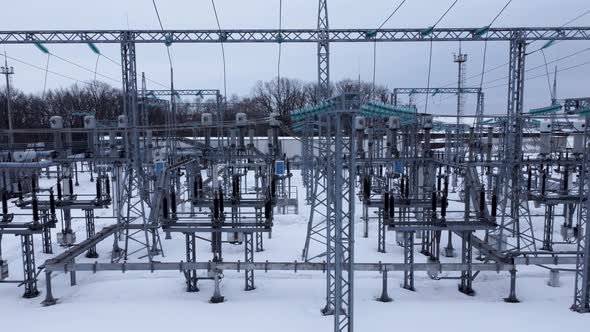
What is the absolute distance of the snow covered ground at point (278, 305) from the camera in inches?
329

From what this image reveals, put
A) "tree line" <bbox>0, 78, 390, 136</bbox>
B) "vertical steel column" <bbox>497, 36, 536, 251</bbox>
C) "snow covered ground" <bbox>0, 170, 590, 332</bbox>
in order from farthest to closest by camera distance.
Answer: "tree line" <bbox>0, 78, 390, 136</bbox>
"vertical steel column" <bbox>497, 36, 536, 251</bbox>
"snow covered ground" <bbox>0, 170, 590, 332</bbox>

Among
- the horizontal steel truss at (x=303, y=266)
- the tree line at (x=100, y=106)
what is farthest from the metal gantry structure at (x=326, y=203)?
the tree line at (x=100, y=106)

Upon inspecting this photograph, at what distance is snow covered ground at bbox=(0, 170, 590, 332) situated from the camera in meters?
8.35

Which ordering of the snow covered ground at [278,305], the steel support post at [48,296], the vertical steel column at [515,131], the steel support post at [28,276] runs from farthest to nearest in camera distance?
the vertical steel column at [515,131] < the steel support post at [28,276] < the steel support post at [48,296] < the snow covered ground at [278,305]

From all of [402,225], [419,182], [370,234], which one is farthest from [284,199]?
[402,225]

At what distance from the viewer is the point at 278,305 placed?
9266mm

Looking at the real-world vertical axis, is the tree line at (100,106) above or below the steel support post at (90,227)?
above

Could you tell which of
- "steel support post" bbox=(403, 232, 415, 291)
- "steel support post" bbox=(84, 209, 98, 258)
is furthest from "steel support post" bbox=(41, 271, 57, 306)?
"steel support post" bbox=(403, 232, 415, 291)

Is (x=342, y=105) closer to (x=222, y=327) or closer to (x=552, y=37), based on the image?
(x=222, y=327)

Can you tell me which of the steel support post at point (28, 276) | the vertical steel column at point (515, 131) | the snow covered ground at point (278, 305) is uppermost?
the vertical steel column at point (515, 131)

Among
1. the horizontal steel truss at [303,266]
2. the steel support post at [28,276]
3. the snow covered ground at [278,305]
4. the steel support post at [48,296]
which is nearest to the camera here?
the snow covered ground at [278,305]

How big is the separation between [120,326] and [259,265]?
10.2 ft

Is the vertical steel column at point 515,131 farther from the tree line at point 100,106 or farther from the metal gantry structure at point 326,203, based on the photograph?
the tree line at point 100,106

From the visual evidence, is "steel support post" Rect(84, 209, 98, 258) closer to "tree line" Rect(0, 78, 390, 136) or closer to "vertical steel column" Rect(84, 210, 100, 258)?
"vertical steel column" Rect(84, 210, 100, 258)
